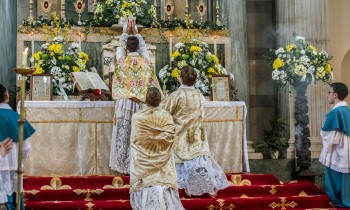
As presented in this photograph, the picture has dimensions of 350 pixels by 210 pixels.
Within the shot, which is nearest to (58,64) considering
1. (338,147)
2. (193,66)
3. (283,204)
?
(193,66)

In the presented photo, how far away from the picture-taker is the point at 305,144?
10.9m

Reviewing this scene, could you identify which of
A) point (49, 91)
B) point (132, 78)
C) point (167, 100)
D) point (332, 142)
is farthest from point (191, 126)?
point (49, 91)

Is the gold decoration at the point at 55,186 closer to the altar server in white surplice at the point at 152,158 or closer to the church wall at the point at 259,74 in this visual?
the altar server in white surplice at the point at 152,158

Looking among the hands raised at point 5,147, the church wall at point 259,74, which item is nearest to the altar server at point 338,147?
the hands raised at point 5,147

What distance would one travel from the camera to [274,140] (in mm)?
12508

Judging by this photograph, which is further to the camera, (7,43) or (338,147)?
(7,43)

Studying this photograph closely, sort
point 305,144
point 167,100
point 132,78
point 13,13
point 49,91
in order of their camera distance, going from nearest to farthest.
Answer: point 167,100
point 132,78
point 49,91
point 305,144
point 13,13

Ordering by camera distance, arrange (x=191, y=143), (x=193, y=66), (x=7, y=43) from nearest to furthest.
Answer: (x=191, y=143), (x=193, y=66), (x=7, y=43)

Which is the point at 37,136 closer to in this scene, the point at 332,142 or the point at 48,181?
the point at 48,181

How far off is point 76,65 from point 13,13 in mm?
2955

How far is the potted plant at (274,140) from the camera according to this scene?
40.8 feet

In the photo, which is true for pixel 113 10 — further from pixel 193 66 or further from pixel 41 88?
pixel 41 88

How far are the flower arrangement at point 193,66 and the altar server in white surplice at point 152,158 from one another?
12.4ft

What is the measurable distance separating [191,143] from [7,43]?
5195mm
